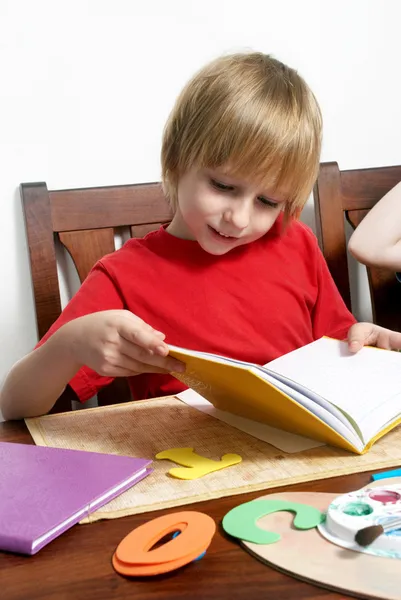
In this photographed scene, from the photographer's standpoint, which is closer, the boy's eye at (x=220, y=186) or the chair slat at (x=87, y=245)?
the boy's eye at (x=220, y=186)

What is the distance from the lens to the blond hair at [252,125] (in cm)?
98

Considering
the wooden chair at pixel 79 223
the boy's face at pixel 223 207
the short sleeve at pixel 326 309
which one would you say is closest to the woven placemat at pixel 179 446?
the boy's face at pixel 223 207

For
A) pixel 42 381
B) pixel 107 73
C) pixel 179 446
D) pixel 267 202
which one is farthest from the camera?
pixel 107 73

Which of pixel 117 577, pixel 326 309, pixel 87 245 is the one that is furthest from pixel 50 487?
pixel 87 245

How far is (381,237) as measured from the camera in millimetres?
1411

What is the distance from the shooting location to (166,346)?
2.44 ft

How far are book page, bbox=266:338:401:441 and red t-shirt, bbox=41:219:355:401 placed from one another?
0.75ft

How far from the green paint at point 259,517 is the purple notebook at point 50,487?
0.40 feet

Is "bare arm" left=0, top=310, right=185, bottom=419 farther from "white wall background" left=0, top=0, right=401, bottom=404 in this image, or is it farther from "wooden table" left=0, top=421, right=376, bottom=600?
"white wall background" left=0, top=0, right=401, bottom=404

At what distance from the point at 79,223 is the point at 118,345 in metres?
0.60

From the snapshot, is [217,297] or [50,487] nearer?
[50,487]

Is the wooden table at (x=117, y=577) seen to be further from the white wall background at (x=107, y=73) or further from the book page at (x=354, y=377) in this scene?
the white wall background at (x=107, y=73)

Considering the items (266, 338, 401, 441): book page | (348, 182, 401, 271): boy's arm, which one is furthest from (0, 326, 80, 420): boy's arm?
(348, 182, 401, 271): boy's arm

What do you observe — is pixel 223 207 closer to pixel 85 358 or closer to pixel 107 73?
pixel 85 358
